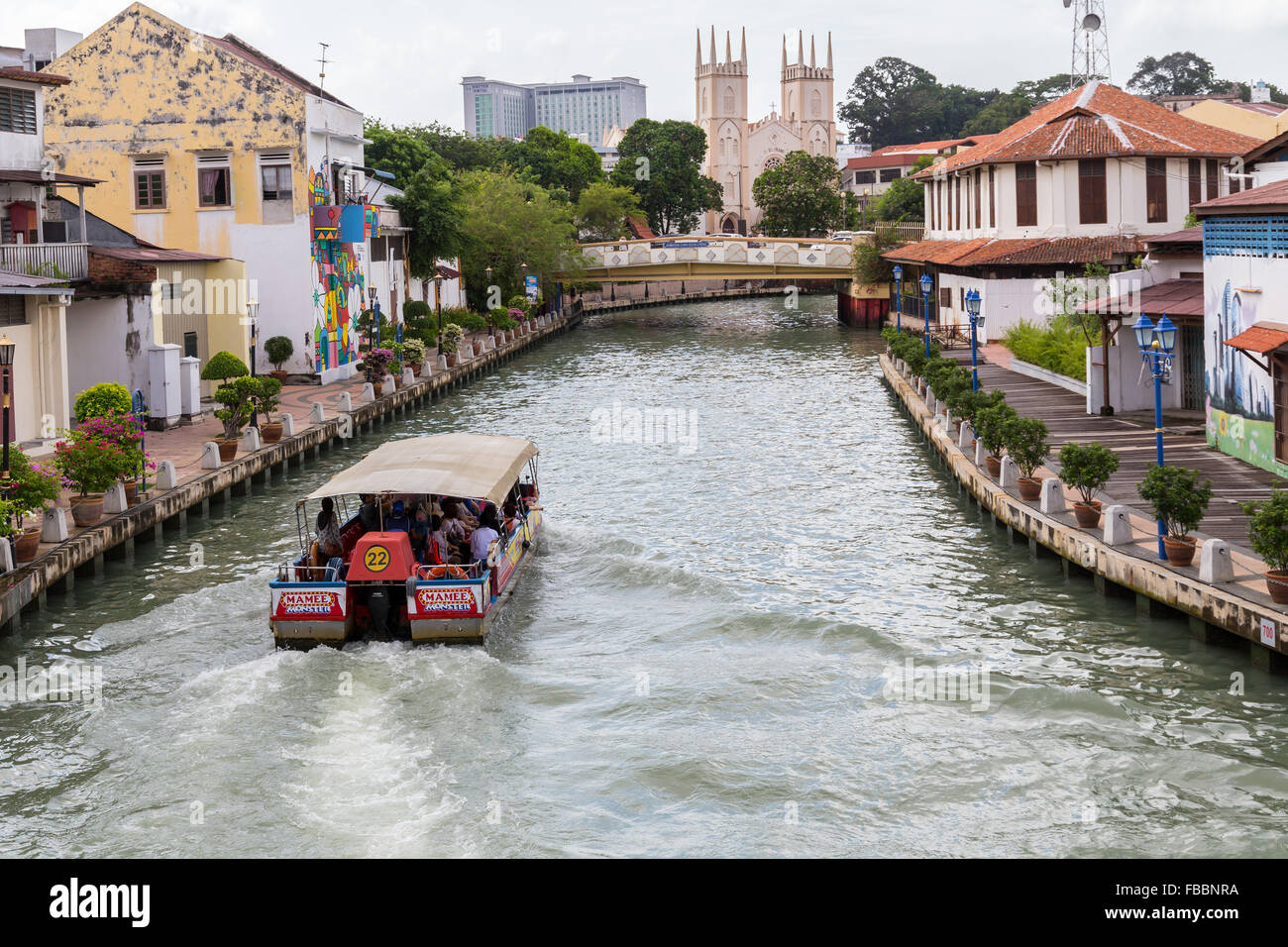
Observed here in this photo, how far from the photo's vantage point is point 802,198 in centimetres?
11906

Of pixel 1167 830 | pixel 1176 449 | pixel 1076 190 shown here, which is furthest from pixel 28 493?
pixel 1076 190

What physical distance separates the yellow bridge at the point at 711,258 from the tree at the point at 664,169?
3447 centimetres

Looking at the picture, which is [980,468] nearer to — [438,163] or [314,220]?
[314,220]

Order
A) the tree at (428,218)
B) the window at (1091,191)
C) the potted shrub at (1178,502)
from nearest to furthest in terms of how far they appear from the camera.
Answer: the potted shrub at (1178,502)
the window at (1091,191)
the tree at (428,218)

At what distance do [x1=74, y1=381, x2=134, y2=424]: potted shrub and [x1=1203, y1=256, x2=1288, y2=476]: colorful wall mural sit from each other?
21.7 metres

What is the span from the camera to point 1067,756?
15.7 m

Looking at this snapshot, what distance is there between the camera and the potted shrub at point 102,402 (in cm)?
2953

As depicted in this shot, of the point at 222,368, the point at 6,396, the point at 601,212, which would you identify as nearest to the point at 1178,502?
the point at 6,396

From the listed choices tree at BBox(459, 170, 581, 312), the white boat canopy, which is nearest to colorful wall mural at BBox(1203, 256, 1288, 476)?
the white boat canopy

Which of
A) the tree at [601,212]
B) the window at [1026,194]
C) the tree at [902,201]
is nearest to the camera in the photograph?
the window at [1026,194]

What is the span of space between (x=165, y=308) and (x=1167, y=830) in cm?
3620

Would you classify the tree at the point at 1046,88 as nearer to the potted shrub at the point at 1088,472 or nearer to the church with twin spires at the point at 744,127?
the church with twin spires at the point at 744,127

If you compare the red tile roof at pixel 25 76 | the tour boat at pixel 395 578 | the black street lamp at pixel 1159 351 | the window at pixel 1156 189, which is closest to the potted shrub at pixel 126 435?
the black street lamp at pixel 1159 351

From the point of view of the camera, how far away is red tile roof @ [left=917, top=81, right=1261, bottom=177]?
5716 cm
